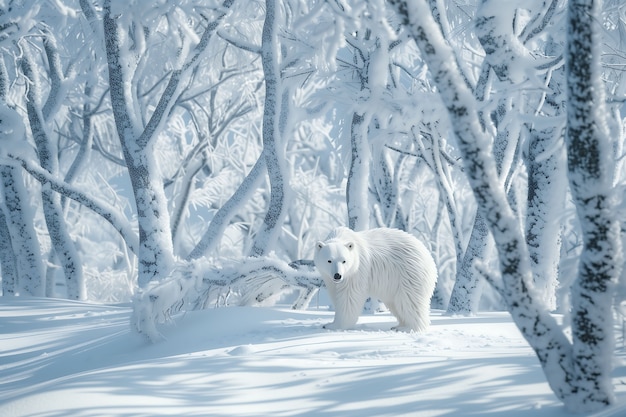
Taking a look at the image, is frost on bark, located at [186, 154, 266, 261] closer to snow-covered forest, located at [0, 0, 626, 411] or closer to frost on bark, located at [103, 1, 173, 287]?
snow-covered forest, located at [0, 0, 626, 411]

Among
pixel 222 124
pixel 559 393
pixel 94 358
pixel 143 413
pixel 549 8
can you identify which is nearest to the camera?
pixel 559 393

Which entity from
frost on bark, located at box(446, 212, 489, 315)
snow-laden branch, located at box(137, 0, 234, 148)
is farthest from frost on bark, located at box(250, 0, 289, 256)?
frost on bark, located at box(446, 212, 489, 315)

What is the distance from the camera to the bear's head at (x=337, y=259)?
481cm

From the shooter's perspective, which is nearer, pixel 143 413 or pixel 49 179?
pixel 143 413

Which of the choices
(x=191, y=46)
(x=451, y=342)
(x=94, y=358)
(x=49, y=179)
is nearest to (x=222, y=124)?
(x=191, y=46)

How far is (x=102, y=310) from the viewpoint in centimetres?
830

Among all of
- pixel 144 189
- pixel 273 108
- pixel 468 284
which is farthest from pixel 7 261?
pixel 468 284

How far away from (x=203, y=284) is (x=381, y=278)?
186 cm

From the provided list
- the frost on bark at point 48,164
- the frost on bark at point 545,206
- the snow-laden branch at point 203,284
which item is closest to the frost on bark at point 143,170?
the snow-laden branch at point 203,284

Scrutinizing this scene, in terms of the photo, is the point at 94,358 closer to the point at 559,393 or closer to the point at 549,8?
the point at 559,393

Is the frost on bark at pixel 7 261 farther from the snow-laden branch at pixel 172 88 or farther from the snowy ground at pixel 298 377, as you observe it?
the snowy ground at pixel 298 377

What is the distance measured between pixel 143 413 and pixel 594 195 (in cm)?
210

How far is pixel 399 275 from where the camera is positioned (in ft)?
17.0

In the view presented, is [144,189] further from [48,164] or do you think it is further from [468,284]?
[468,284]
